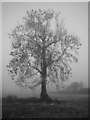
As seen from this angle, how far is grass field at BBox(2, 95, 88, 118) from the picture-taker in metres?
5.01

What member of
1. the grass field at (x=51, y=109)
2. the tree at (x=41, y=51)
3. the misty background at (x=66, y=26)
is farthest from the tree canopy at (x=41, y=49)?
the grass field at (x=51, y=109)

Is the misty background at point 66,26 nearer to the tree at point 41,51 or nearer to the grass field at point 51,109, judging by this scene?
the tree at point 41,51

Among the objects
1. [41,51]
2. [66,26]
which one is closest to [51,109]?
[41,51]

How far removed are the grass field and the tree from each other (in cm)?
26

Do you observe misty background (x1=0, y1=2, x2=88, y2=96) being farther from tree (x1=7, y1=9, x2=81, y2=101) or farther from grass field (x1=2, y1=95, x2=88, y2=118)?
grass field (x1=2, y1=95, x2=88, y2=118)

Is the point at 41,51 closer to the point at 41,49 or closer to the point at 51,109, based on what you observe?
the point at 41,49

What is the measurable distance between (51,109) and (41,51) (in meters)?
1.41

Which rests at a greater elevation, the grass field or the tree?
the tree

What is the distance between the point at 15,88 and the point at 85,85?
1.69m

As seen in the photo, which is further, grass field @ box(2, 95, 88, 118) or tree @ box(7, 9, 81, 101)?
tree @ box(7, 9, 81, 101)

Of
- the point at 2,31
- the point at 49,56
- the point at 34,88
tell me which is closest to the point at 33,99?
the point at 34,88

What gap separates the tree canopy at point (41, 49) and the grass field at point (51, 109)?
0.45 meters

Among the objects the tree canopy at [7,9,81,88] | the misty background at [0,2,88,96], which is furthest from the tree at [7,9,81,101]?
the misty background at [0,2,88,96]

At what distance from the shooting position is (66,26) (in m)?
5.45
